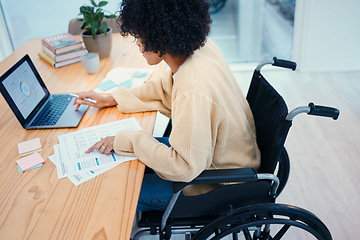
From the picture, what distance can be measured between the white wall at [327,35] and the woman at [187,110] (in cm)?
201

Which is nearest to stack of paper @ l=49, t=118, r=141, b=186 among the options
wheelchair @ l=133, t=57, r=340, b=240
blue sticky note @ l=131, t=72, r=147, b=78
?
wheelchair @ l=133, t=57, r=340, b=240

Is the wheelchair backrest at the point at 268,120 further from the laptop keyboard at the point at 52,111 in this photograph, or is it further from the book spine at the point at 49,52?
the book spine at the point at 49,52

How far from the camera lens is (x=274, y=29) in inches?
137

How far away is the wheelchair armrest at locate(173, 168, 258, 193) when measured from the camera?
3.54 ft

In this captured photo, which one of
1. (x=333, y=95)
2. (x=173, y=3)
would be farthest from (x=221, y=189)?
(x=333, y=95)

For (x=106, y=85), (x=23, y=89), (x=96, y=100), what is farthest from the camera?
(x=106, y=85)

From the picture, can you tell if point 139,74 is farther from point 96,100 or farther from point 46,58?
point 46,58

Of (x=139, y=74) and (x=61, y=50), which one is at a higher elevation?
(x=61, y=50)

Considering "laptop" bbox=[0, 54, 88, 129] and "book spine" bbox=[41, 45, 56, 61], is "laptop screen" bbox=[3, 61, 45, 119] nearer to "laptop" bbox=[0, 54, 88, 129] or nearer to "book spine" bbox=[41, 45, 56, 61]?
"laptop" bbox=[0, 54, 88, 129]

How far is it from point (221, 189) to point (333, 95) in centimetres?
200

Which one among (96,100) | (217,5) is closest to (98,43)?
(96,100)

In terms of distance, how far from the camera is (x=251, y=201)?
4.03ft

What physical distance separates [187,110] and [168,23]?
290 mm

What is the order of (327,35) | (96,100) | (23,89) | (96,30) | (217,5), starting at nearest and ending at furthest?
1. (23,89)
2. (96,100)
3. (96,30)
4. (327,35)
5. (217,5)
